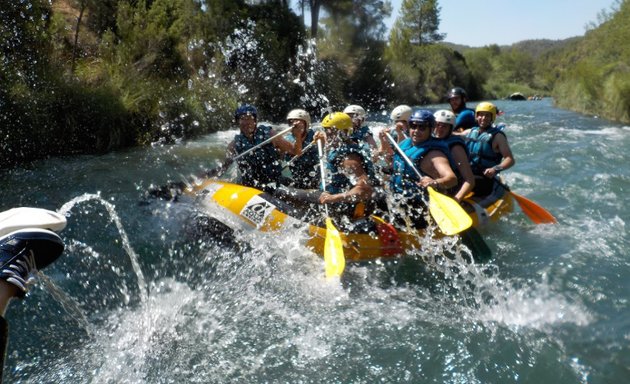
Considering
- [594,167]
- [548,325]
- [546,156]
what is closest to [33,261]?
[548,325]

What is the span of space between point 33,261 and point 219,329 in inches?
97.0

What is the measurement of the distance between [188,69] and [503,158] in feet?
42.8

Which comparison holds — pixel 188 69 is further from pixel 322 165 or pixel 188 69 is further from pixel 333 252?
pixel 333 252

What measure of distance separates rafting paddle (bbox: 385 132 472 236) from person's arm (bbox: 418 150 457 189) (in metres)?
0.11

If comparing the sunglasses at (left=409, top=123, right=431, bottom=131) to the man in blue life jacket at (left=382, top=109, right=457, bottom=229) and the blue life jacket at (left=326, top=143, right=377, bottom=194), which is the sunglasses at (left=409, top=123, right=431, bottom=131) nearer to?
the man in blue life jacket at (left=382, top=109, right=457, bottom=229)

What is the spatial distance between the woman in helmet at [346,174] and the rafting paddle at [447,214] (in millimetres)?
619

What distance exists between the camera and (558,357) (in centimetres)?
378

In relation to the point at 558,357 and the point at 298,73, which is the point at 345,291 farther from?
the point at 298,73

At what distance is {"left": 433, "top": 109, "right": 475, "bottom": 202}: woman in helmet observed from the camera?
19.0 ft

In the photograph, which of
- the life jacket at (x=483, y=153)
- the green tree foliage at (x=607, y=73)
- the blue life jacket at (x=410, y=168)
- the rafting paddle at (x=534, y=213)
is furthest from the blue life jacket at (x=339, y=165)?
the green tree foliage at (x=607, y=73)

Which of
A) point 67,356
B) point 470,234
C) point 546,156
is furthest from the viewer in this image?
point 546,156

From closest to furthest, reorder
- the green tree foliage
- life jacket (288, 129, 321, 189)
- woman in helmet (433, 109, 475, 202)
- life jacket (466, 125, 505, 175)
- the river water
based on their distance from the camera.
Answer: the river water
woman in helmet (433, 109, 475, 202)
life jacket (288, 129, 321, 189)
life jacket (466, 125, 505, 175)
the green tree foliage

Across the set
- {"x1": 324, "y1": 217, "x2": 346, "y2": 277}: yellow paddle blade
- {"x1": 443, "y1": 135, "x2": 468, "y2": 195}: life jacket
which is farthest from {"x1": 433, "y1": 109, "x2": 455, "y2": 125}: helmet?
{"x1": 324, "y1": 217, "x2": 346, "y2": 277}: yellow paddle blade

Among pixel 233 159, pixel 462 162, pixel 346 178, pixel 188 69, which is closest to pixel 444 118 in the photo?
pixel 462 162
